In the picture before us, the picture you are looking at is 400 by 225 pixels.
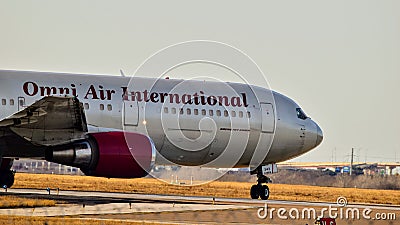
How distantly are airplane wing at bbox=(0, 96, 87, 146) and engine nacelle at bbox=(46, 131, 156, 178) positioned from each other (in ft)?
3.45

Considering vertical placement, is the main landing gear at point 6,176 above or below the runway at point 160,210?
above

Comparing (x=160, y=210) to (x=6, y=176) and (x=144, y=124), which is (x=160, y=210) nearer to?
(x=144, y=124)

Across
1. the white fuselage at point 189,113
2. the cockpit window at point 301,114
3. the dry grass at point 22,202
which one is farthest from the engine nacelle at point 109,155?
the cockpit window at point 301,114

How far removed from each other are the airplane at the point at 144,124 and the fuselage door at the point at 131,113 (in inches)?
1.4

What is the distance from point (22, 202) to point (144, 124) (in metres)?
6.00

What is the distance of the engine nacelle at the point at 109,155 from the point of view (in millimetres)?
24969

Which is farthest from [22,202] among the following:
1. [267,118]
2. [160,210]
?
[267,118]

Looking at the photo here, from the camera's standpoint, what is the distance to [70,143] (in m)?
25.2

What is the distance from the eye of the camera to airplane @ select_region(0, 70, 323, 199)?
2573 centimetres

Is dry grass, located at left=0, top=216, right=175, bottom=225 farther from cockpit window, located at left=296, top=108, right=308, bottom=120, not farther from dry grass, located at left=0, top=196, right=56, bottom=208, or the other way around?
cockpit window, located at left=296, top=108, right=308, bottom=120

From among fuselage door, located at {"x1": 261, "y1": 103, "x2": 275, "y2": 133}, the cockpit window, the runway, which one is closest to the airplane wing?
the runway

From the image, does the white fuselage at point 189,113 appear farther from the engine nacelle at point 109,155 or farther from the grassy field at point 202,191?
the engine nacelle at point 109,155

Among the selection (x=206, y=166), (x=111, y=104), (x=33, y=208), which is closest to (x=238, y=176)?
(x=206, y=166)

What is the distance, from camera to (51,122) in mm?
26953
